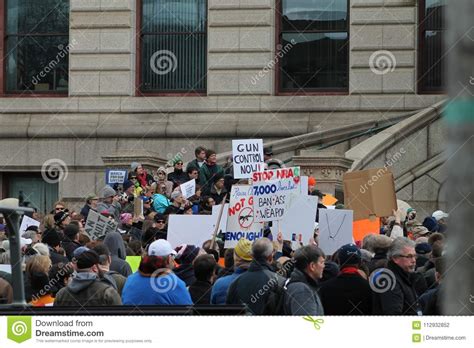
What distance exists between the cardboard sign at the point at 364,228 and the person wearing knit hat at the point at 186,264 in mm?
4717

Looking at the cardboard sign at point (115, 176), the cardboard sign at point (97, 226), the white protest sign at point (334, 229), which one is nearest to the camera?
the white protest sign at point (334, 229)

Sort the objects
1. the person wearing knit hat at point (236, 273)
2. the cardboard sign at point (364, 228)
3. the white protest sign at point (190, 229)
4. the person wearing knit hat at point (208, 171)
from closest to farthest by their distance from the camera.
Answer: the person wearing knit hat at point (236, 273), the white protest sign at point (190, 229), the cardboard sign at point (364, 228), the person wearing knit hat at point (208, 171)

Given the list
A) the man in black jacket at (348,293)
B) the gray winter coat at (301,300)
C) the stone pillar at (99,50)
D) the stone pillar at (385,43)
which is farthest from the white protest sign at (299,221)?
the stone pillar at (99,50)

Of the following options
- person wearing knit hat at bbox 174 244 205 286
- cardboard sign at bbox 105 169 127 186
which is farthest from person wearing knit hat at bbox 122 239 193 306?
cardboard sign at bbox 105 169 127 186

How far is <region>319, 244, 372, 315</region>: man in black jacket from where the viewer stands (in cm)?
812

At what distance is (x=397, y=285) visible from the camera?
8.37m

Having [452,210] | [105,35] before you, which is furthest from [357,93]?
[452,210]

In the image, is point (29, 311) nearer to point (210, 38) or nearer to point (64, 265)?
point (64, 265)

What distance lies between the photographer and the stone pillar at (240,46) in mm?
26197

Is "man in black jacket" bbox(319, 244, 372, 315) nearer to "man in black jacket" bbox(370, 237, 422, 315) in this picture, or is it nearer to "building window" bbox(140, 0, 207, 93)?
"man in black jacket" bbox(370, 237, 422, 315)

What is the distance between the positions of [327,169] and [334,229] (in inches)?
334

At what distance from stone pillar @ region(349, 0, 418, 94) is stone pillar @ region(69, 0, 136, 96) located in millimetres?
5251

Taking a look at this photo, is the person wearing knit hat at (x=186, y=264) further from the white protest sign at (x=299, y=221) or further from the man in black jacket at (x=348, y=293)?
the man in black jacket at (x=348, y=293)

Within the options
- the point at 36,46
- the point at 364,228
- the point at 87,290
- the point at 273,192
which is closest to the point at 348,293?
the point at 87,290
